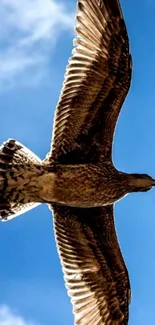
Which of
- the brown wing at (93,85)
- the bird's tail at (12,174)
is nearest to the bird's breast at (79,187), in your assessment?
the brown wing at (93,85)

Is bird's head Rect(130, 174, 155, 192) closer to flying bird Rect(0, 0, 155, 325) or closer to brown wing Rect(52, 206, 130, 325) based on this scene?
flying bird Rect(0, 0, 155, 325)

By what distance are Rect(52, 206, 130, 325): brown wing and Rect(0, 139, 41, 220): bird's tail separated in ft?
2.88

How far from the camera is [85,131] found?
56.3ft

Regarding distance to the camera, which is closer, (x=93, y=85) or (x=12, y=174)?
(x=12, y=174)

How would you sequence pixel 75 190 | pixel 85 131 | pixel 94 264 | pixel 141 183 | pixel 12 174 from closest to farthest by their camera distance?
1. pixel 12 174
2. pixel 75 190
3. pixel 85 131
4. pixel 141 183
5. pixel 94 264

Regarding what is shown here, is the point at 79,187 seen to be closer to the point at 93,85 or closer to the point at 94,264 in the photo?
the point at 93,85

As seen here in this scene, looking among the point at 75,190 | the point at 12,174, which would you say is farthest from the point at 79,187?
the point at 12,174

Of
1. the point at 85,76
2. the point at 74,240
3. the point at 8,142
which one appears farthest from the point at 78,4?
the point at 74,240

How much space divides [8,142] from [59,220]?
4.94 feet

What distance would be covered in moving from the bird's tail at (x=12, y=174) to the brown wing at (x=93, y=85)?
42 centimetres

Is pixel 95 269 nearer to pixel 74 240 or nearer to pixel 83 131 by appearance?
pixel 74 240

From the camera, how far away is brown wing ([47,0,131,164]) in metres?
16.8

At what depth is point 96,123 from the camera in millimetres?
17141

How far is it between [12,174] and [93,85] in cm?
170
